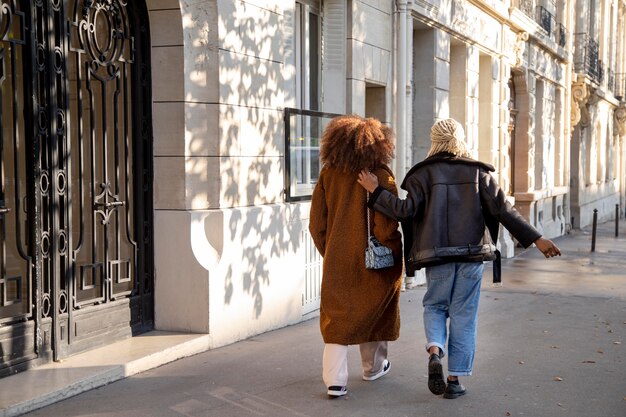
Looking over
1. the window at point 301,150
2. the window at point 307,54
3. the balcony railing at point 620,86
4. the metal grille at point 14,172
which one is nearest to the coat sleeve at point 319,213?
the metal grille at point 14,172

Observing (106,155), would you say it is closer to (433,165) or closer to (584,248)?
(433,165)

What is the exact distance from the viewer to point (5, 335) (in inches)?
247

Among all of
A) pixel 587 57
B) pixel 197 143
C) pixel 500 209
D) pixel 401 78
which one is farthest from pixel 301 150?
pixel 587 57

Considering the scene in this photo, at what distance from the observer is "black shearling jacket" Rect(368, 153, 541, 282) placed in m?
6.30

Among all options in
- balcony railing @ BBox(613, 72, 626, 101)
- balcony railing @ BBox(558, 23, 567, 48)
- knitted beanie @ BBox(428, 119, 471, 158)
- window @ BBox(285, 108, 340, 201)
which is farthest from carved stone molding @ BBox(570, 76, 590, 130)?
knitted beanie @ BBox(428, 119, 471, 158)

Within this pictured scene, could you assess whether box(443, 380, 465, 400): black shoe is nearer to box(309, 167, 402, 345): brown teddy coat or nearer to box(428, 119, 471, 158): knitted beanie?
box(309, 167, 402, 345): brown teddy coat

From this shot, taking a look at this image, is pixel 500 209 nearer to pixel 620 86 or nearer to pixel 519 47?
pixel 519 47

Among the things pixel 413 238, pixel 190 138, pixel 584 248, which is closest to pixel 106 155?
pixel 190 138

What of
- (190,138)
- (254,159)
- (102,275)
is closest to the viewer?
(102,275)

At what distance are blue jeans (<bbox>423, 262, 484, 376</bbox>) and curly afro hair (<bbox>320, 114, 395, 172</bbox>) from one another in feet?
2.82

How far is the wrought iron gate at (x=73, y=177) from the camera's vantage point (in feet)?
21.2

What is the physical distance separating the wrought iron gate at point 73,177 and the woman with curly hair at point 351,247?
6.37 feet

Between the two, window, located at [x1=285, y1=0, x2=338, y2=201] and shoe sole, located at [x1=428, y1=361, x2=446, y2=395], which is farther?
window, located at [x1=285, y1=0, x2=338, y2=201]

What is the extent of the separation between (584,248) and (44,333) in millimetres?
15676
